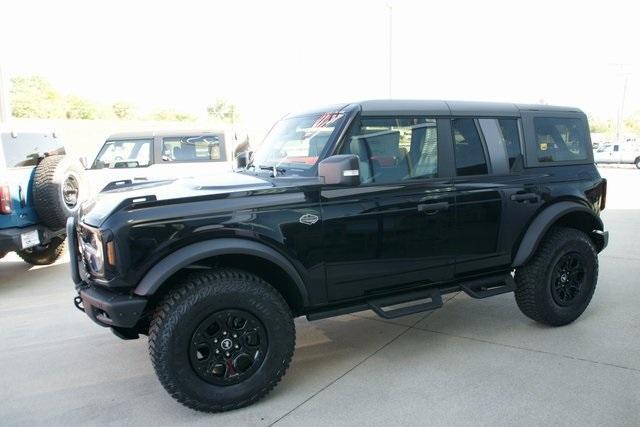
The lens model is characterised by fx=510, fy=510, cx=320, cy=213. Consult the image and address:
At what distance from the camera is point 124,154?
9.27 m

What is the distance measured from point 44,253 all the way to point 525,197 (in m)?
6.22

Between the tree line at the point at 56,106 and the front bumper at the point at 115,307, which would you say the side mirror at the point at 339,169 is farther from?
the tree line at the point at 56,106

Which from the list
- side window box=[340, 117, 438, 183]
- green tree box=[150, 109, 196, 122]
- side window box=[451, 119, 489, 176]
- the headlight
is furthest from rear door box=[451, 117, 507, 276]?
green tree box=[150, 109, 196, 122]

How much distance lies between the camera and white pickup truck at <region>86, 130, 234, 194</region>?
29.3 feet

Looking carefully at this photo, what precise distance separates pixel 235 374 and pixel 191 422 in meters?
0.37

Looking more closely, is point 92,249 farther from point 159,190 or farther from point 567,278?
point 567,278

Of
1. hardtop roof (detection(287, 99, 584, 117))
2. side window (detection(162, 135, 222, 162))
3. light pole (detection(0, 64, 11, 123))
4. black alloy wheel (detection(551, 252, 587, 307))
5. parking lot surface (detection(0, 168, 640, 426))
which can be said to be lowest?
parking lot surface (detection(0, 168, 640, 426))

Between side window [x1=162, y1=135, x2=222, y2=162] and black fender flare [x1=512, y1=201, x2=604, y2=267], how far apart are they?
6522 mm

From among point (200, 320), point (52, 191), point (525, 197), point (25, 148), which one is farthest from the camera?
point (25, 148)

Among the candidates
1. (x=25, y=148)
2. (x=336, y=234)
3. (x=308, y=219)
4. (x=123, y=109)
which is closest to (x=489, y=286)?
(x=336, y=234)

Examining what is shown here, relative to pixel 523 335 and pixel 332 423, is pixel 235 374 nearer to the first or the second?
pixel 332 423

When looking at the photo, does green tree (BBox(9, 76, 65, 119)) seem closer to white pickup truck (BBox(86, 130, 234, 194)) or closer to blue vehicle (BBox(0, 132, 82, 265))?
white pickup truck (BBox(86, 130, 234, 194))

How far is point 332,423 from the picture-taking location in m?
2.99

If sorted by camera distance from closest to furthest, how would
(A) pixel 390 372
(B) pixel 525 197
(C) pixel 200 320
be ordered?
(C) pixel 200 320, (A) pixel 390 372, (B) pixel 525 197
